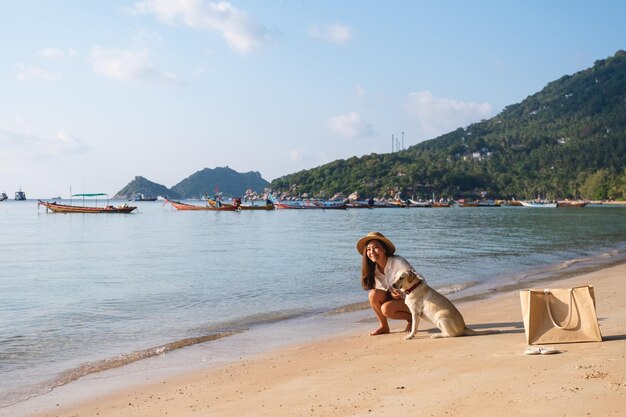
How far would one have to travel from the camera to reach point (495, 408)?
464 centimetres

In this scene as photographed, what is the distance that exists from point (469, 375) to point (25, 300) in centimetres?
1260

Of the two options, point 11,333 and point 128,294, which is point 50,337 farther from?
point 128,294

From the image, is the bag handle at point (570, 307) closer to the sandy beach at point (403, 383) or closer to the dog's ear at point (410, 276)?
the sandy beach at point (403, 383)

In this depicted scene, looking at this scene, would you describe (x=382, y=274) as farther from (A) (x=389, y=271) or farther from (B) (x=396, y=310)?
(B) (x=396, y=310)

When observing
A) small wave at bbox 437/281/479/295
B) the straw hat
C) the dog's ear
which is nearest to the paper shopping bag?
the dog's ear

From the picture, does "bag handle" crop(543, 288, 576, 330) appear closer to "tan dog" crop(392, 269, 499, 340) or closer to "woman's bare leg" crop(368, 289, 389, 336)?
"tan dog" crop(392, 269, 499, 340)

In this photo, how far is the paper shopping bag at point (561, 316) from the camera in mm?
6812

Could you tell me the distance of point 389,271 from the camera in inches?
330

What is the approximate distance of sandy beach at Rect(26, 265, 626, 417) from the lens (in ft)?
15.8

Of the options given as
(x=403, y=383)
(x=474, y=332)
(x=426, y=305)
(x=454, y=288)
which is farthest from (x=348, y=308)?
(x=403, y=383)

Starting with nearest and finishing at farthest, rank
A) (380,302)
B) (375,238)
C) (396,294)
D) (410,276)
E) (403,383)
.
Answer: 1. (403,383)
2. (410,276)
3. (375,238)
4. (396,294)
5. (380,302)

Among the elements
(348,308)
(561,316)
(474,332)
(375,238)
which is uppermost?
(375,238)

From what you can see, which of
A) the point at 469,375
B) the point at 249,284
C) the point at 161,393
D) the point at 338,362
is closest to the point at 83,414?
the point at 161,393

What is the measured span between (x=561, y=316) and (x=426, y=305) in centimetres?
181
